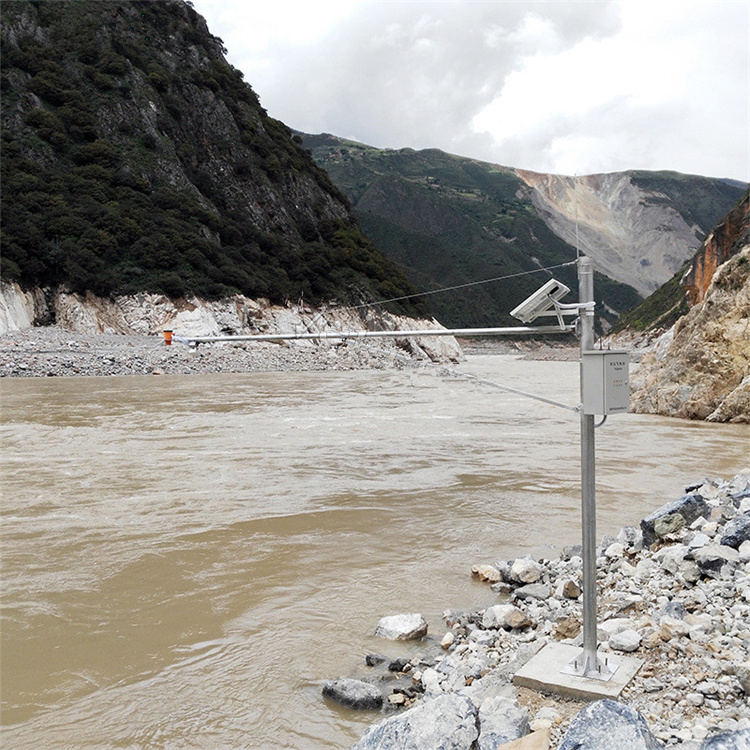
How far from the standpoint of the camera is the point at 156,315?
42219mm

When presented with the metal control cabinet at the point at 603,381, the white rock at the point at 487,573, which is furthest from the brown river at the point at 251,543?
the metal control cabinet at the point at 603,381

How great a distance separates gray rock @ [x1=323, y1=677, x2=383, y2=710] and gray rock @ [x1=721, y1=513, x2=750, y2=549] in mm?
2979

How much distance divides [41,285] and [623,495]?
39083 millimetres

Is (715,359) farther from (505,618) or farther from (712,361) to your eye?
(505,618)

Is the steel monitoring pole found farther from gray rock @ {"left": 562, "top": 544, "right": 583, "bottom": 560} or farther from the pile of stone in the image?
gray rock @ {"left": 562, "top": 544, "right": 583, "bottom": 560}

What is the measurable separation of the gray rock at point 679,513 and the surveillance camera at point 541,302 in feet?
10.6

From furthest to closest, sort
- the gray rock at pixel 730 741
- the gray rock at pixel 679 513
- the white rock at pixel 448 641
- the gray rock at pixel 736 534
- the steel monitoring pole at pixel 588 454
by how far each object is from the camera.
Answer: the gray rock at pixel 679 513, the gray rock at pixel 736 534, the white rock at pixel 448 641, the steel monitoring pole at pixel 588 454, the gray rock at pixel 730 741

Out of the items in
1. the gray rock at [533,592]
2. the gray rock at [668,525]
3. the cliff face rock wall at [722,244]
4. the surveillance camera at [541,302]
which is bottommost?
the gray rock at [533,592]

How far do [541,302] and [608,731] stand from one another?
6.90 feet

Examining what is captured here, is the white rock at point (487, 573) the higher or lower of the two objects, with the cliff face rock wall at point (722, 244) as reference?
lower

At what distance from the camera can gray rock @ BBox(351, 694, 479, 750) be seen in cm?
316

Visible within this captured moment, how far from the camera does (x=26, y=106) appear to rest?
4925 cm

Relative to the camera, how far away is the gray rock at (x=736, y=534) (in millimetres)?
5391

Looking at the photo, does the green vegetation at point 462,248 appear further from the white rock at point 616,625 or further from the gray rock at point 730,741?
the gray rock at point 730,741
